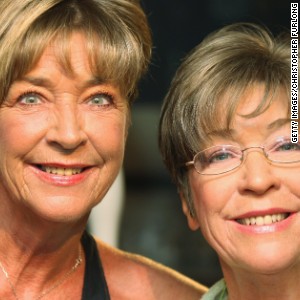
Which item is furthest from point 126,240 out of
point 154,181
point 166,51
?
point 166,51

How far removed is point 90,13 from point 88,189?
0.69 m

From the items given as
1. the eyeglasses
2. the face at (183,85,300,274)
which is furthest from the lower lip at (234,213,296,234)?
the eyeglasses

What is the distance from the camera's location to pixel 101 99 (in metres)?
3.91

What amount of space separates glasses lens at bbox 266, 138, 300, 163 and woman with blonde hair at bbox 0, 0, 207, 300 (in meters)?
0.69

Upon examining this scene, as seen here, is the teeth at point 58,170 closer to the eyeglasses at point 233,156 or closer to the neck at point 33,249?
the neck at point 33,249

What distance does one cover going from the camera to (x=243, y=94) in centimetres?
365

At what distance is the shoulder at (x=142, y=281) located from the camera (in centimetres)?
428

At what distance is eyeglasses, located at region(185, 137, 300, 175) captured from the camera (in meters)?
3.56

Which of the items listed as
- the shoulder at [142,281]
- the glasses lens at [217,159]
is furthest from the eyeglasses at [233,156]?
the shoulder at [142,281]

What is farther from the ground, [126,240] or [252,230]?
[252,230]

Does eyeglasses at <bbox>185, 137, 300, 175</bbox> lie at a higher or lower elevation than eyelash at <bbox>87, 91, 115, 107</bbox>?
lower

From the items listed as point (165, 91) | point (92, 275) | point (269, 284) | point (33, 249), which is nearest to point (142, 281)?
point (92, 275)

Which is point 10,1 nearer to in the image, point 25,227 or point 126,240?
point 25,227

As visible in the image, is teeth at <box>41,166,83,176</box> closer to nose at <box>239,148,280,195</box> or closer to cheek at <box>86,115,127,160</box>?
cheek at <box>86,115,127,160</box>
